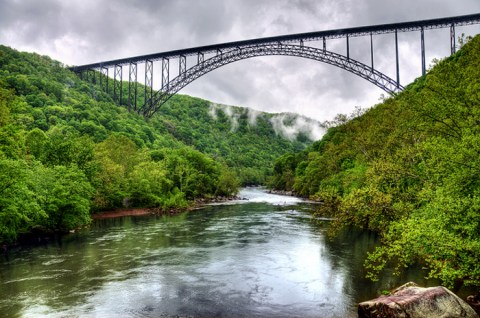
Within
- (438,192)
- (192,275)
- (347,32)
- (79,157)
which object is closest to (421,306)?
(438,192)

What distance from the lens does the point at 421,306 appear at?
35.8ft

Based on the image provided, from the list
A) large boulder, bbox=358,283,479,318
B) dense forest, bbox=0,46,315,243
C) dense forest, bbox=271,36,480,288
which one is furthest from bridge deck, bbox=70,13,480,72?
large boulder, bbox=358,283,479,318

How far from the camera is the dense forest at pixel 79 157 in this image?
930 inches

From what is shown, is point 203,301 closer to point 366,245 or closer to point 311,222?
point 366,245

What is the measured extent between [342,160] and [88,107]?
164 ft

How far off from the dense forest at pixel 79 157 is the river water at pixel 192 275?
3.10 metres

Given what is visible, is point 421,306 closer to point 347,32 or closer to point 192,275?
point 192,275

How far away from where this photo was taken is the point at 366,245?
2314 cm

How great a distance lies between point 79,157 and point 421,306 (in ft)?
115

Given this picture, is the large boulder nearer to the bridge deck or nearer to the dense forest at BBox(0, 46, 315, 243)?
the dense forest at BBox(0, 46, 315, 243)

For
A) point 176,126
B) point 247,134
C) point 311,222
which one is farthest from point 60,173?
point 247,134

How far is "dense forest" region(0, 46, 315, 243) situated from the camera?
2362 centimetres

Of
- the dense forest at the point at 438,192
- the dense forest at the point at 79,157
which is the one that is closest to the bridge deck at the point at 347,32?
the dense forest at the point at 79,157

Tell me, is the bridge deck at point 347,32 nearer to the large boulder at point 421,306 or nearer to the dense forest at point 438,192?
the dense forest at point 438,192
